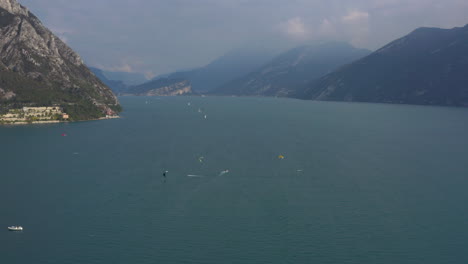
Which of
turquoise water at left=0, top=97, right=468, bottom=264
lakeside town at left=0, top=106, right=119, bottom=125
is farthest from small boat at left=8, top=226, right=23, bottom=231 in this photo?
lakeside town at left=0, top=106, right=119, bottom=125

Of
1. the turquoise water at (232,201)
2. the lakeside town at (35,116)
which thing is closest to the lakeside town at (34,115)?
the lakeside town at (35,116)

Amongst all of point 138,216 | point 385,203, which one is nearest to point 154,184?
point 138,216


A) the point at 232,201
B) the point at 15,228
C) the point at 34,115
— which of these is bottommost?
the point at 232,201

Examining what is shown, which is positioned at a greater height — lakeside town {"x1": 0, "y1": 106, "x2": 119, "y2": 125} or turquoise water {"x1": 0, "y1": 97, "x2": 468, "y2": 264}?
lakeside town {"x1": 0, "y1": 106, "x2": 119, "y2": 125}

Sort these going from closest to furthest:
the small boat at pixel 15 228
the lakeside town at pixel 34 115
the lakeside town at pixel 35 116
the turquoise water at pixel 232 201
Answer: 1. the turquoise water at pixel 232 201
2. the small boat at pixel 15 228
3. the lakeside town at pixel 35 116
4. the lakeside town at pixel 34 115

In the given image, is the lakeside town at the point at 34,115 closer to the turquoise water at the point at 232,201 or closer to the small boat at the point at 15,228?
the turquoise water at the point at 232,201

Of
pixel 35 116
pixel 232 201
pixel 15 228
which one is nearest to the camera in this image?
pixel 15 228

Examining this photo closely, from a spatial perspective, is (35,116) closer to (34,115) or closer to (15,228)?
(34,115)

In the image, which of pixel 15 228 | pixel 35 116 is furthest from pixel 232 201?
pixel 35 116

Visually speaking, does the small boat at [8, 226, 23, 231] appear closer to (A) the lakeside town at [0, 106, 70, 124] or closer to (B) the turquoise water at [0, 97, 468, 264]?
(B) the turquoise water at [0, 97, 468, 264]
